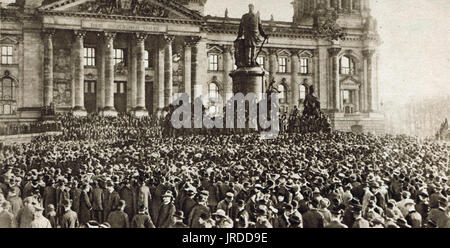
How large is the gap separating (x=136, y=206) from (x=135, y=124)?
29.4 m

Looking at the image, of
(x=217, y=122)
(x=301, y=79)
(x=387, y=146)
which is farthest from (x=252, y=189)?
(x=301, y=79)

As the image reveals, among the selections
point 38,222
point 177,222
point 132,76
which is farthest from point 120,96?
point 177,222

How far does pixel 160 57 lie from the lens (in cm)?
5059

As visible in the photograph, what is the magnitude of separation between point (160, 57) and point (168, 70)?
6.95 feet

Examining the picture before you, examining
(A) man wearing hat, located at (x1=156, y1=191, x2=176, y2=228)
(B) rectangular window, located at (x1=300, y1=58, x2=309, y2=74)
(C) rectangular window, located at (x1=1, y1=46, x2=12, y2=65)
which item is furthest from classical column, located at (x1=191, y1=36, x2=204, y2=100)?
(A) man wearing hat, located at (x1=156, y1=191, x2=176, y2=228)

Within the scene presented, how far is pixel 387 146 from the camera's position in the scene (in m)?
22.9

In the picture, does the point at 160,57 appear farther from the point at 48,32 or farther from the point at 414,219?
the point at 414,219

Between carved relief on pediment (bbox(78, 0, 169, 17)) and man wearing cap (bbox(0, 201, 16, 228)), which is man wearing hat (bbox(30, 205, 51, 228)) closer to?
man wearing cap (bbox(0, 201, 16, 228))

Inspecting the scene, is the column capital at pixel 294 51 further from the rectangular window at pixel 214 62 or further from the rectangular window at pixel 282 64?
the rectangular window at pixel 214 62

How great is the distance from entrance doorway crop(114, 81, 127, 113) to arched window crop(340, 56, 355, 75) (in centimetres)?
2957

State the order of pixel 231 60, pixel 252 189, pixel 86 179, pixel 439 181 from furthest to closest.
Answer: pixel 231 60 < pixel 86 179 < pixel 439 181 < pixel 252 189

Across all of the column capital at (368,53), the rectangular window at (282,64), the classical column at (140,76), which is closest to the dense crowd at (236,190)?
the classical column at (140,76)
